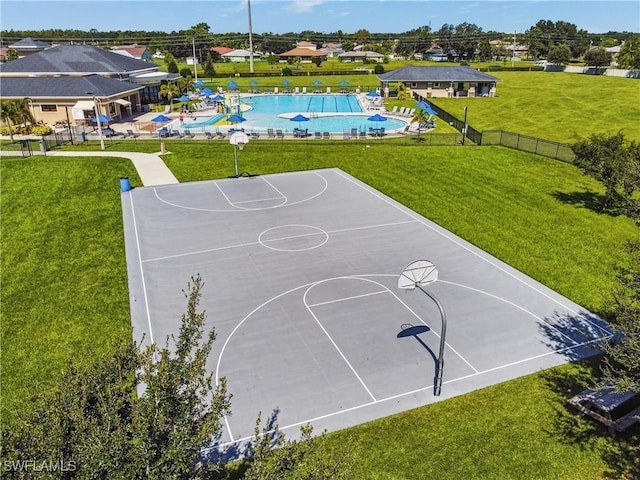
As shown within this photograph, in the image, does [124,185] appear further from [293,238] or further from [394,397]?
[394,397]

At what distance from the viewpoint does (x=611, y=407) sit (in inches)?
441

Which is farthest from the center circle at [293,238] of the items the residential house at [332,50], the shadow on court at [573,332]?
the residential house at [332,50]

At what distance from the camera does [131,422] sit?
564cm

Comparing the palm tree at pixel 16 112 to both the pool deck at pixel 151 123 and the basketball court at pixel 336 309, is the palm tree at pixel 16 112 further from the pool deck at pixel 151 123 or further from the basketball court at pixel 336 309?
the basketball court at pixel 336 309

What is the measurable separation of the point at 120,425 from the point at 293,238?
16713mm

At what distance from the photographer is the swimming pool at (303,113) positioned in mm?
52125

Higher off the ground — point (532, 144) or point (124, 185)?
point (532, 144)

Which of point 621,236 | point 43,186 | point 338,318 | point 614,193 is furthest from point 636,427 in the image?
point 43,186

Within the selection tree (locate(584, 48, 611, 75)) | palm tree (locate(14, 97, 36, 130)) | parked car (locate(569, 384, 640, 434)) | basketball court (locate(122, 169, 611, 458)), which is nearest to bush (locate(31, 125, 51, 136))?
palm tree (locate(14, 97, 36, 130))

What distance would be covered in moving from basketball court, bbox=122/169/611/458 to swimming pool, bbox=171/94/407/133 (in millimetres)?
27719

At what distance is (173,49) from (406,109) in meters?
108

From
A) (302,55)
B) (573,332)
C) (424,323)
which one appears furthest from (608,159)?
Result: (302,55)

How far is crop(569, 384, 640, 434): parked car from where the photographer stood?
36.6ft

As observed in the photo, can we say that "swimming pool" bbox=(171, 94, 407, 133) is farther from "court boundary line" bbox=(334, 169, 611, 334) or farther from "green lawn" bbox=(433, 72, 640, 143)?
"court boundary line" bbox=(334, 169, 611, 334)
